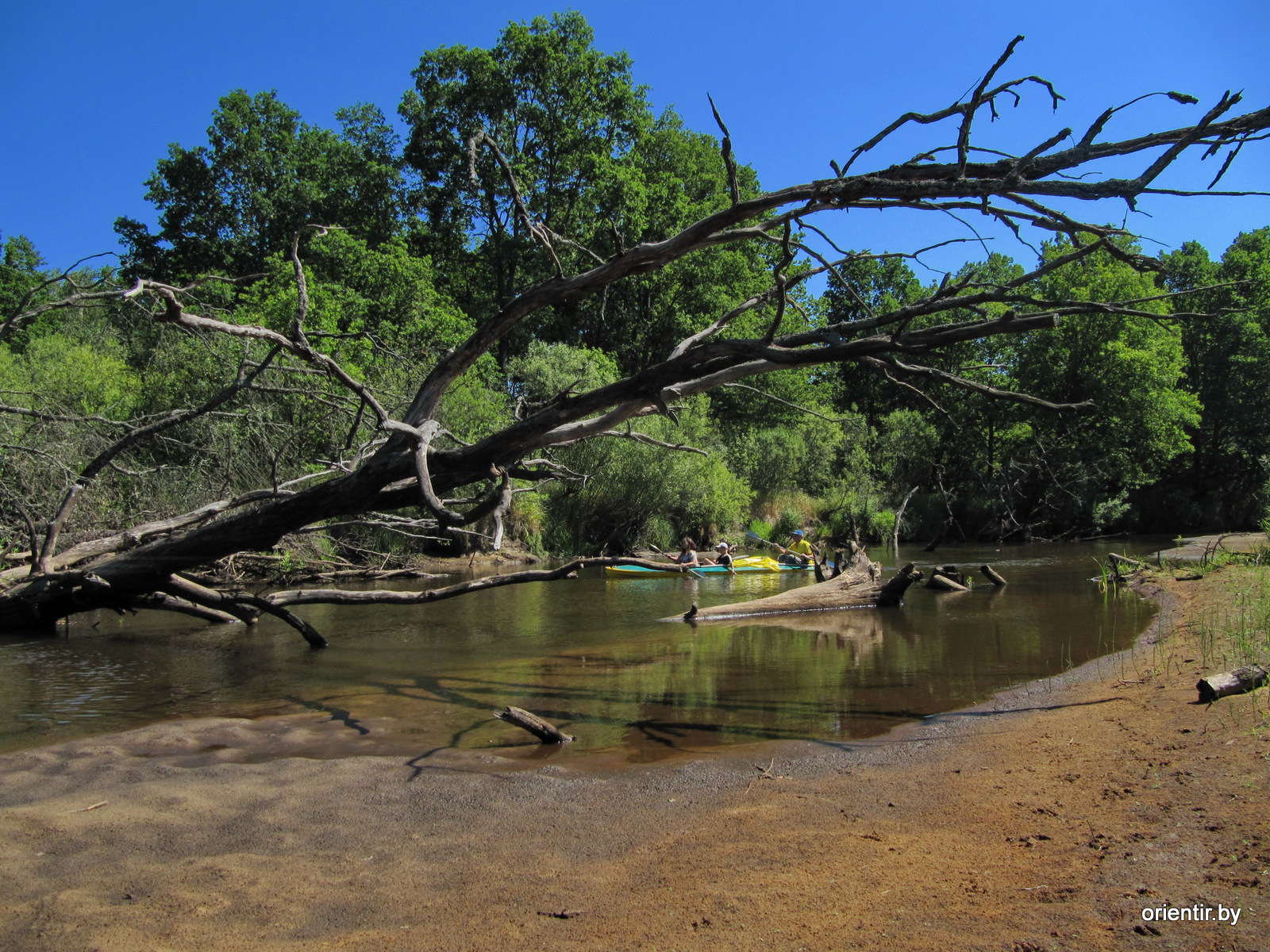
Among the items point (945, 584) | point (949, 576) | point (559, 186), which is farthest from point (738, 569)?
point (559, 186)

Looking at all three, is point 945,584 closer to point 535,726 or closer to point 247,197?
point 535,726

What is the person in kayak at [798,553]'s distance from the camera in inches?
787

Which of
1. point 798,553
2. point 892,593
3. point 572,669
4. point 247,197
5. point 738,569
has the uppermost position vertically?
point 247,197

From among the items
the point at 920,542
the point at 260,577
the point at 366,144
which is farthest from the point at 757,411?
the point at 260,577

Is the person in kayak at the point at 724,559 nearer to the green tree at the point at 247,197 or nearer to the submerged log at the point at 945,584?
the submerged log at the point at 945,584

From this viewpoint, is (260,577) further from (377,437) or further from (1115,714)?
(1115,714)

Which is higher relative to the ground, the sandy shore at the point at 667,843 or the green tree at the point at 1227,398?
the green tree at the point at 1227,398

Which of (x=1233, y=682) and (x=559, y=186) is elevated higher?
(x=559, y=186)

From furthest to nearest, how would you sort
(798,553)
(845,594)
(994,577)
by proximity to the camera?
1. (798,553)
2. (994,577)
3. (845,594)

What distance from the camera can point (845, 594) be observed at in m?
12.8

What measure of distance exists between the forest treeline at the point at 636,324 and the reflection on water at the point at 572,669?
10.3m

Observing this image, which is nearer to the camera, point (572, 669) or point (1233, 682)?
point (1233, 682)

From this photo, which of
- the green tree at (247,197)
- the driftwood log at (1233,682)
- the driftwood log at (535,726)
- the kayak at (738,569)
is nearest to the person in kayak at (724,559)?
the kayak at (738,569)

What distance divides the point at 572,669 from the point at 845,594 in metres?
5.86
